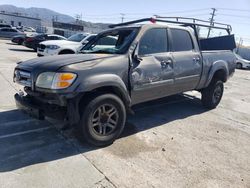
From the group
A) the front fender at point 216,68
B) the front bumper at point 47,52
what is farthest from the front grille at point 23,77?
the front bumper at point 47,52

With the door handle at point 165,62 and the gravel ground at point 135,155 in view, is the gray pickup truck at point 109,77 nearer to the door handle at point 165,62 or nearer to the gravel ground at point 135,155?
the door handle at point 165,62

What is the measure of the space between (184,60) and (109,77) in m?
2.10

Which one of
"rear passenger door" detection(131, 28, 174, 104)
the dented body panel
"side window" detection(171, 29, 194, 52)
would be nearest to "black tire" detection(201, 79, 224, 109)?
the dented body panel

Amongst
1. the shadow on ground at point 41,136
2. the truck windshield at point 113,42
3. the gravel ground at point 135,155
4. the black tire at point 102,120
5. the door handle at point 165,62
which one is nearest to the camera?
the gravel ground at point 135,155

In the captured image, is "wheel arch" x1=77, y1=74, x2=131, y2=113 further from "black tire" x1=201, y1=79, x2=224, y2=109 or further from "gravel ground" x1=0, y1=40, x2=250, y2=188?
"black tire" x1=201, y1=79, x2=224, y2=109

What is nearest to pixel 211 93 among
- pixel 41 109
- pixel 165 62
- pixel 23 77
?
pixel 165 62

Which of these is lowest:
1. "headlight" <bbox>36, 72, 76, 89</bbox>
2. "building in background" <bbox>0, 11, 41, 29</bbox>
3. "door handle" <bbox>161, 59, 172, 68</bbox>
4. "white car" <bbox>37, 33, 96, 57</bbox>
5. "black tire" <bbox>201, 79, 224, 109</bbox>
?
"black tire" <bbox>201, 79, 224, 109</bbox>

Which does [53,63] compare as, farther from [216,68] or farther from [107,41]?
[216,68]

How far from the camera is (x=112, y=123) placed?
163 inches

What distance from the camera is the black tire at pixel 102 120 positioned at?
148 inches

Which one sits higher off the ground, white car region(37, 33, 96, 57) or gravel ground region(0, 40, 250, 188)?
white car region(37, 33, 96, 57)

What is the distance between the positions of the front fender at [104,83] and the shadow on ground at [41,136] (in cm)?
90

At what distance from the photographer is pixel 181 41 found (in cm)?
541

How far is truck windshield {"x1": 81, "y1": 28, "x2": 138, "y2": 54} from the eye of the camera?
4.43 meters
